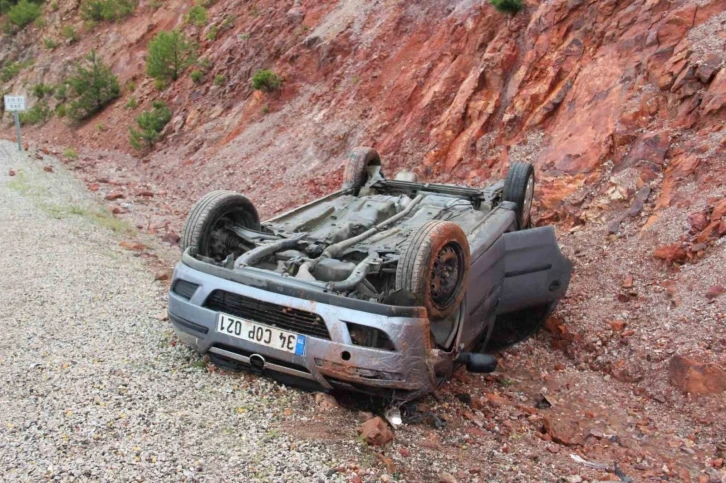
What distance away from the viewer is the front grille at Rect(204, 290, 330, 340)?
3.81 m

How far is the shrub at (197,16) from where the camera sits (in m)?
19.8

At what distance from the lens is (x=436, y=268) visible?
4.01 metres

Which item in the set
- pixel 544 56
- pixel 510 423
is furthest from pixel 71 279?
pixel 544 56

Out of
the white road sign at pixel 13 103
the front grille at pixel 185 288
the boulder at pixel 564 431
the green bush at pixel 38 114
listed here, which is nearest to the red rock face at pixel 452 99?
the white road sign at pixel 13 103

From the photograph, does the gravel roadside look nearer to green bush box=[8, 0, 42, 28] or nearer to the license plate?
the license plate

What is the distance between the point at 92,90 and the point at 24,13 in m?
12.4

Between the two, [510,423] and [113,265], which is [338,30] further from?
[510,423]

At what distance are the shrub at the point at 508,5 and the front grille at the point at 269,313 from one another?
8.84 meters

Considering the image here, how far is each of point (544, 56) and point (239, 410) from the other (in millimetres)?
8113

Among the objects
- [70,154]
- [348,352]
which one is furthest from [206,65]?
[348,352]

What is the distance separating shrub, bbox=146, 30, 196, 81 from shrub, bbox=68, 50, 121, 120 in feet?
7.46

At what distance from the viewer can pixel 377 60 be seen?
13594mm

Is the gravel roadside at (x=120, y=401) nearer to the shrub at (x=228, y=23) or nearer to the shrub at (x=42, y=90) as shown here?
the shrub at (x=228, y=23)

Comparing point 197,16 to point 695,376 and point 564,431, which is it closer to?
point 695,376
